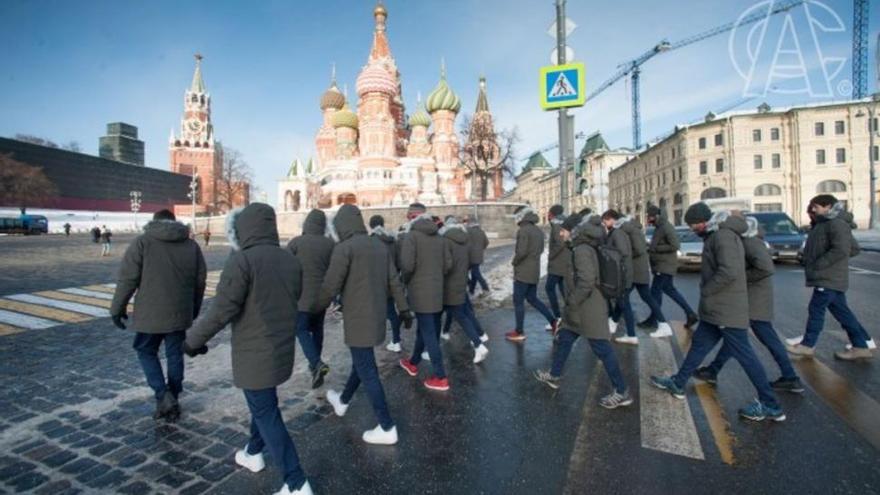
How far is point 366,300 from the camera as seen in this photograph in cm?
343

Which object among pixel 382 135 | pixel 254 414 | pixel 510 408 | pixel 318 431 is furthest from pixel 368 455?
pixel 382 135

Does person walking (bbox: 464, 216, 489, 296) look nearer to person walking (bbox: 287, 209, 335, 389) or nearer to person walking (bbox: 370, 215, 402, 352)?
person walking (bbox: 370, 215, 402, 352)

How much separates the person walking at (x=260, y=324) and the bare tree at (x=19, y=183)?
71209 mm

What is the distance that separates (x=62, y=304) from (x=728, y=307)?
11.7 metres

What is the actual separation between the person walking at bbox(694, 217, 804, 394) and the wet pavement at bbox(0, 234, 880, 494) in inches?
6.8

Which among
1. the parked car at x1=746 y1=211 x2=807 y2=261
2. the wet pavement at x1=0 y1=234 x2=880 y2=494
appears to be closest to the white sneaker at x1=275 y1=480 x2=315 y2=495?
the wet pavement at x1=0 y1=234 x2=880 y2=494

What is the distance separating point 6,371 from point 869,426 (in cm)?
876

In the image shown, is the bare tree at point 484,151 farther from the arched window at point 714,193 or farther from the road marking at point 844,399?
the road marking at point 844,399

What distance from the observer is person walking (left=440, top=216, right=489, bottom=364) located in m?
5.20

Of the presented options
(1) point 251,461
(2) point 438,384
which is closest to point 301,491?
(1) point 251,461

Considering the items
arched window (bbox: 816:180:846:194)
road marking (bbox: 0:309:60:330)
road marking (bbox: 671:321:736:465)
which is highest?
arched window (bbox: 816:180:846:194)

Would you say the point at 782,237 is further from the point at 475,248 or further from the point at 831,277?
the point at 475,248

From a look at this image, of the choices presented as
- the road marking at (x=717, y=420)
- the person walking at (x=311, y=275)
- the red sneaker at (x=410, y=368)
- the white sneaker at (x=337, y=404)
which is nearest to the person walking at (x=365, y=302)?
the white sneaker at (x=337, y=404)

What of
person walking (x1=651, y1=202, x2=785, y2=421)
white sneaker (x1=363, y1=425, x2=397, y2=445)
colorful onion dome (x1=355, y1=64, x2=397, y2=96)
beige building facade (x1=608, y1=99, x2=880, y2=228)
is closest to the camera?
white sneaker (x1=363, y1=425, x2=397, y2=445)
